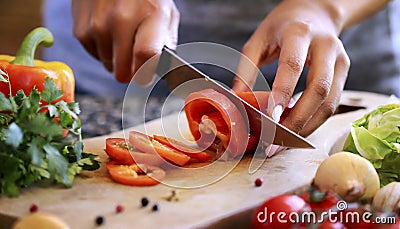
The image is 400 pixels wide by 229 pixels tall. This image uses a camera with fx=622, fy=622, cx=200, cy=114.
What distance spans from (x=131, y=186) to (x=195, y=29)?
1.29m

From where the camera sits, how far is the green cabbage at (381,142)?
4.80 ft

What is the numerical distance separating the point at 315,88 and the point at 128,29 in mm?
599

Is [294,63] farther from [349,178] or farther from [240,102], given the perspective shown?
[349,178]

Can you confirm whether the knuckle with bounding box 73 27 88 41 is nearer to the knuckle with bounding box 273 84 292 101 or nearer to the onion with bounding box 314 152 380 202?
the knuckle with bounding box 273 84 292 101

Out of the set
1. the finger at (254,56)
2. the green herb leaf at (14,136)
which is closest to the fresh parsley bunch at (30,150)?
the green herb leaf at (14,136)

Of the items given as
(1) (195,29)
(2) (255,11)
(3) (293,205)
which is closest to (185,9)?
(1) (195,29)

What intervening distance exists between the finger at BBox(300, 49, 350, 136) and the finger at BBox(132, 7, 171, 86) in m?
0.46

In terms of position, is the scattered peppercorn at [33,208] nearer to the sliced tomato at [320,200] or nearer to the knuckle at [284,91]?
the sliced tomato at [320,200]

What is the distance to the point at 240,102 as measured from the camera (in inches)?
54.9

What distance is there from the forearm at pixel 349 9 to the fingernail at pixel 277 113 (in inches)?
19.0

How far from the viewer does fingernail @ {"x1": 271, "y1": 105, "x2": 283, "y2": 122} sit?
143cm

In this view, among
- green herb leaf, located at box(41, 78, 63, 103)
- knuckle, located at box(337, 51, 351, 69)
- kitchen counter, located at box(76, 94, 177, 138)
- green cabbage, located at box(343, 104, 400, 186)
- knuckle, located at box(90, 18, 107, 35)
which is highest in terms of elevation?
green herb leaf, located at box(41, 78, 63, 103)

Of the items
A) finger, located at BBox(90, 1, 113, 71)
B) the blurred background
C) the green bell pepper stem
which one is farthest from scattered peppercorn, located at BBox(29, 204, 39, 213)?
the blurred background

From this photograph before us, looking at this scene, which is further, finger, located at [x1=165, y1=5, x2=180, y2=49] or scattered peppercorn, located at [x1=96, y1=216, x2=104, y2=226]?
finger, located at [x1=165, y1=5, x2=180, y2=49]
